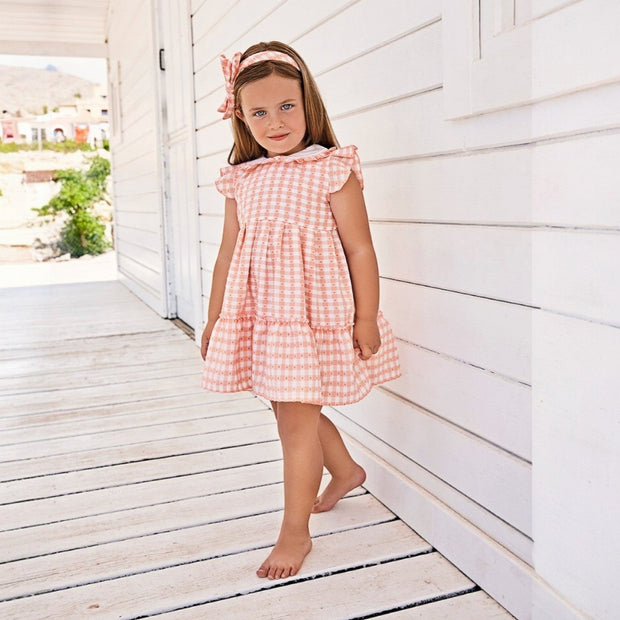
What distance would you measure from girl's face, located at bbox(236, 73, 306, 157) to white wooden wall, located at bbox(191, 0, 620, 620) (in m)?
0.26

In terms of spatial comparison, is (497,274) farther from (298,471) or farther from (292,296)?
(298,471)

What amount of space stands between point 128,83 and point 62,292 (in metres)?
1.94

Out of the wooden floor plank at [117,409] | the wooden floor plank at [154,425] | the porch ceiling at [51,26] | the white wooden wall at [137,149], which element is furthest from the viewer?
the porch ceiling at [51,26]

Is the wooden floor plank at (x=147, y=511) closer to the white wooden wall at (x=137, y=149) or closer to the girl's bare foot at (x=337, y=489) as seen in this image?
the girl's bare foot at (x=337, y=489)

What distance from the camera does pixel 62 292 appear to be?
6.68 meters

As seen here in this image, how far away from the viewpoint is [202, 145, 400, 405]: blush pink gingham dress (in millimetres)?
1545

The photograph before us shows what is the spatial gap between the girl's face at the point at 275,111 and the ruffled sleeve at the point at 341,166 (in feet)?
0.33

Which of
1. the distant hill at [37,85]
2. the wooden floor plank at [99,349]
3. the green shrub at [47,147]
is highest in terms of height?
the distant hill at [37,85]

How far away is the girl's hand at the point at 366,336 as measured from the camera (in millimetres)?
1603

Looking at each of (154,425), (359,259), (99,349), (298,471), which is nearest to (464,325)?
(359,259)

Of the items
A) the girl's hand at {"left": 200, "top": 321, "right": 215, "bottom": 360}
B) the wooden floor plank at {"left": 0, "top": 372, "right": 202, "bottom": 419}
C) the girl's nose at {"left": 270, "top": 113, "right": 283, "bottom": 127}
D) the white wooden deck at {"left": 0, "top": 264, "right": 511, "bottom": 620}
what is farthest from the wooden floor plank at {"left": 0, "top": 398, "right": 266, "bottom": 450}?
the girl's nose at {"left": 270, "top": 113, "right": 283, "bottom": 127}

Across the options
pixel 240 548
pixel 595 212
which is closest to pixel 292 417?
pixel 240 548

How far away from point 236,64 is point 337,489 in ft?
3.45

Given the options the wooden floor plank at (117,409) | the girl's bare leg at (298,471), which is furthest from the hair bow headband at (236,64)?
the wooden floor plank at (117,409)
